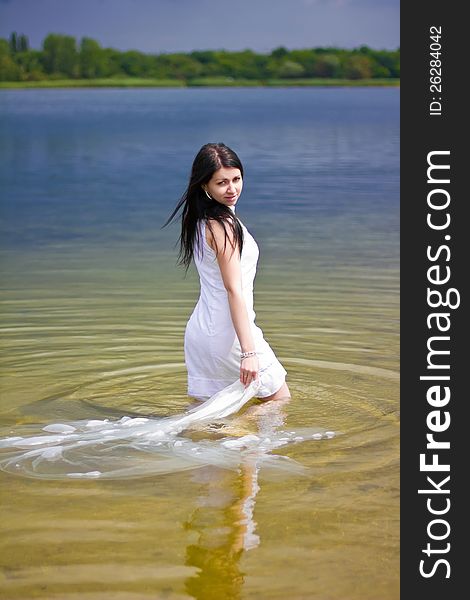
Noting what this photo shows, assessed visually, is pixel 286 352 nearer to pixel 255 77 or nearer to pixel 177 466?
pixel 177 466

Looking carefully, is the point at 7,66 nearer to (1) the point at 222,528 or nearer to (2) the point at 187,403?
(2) the point at 187,403

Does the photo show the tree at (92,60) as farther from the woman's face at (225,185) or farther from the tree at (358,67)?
the woman's face at (225,185)

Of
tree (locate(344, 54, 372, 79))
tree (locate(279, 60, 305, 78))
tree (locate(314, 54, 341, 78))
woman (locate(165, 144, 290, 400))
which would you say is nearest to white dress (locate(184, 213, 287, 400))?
woman (locate(165, 144, 290, 400))

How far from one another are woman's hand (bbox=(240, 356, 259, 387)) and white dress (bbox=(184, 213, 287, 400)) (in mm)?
183

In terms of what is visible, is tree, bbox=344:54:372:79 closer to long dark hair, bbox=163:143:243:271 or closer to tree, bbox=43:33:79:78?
tree, bbox=43:33:79:78

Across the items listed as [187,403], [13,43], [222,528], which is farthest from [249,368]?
[13,43]

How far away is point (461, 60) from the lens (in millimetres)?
6172

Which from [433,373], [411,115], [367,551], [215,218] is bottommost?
[367,551]

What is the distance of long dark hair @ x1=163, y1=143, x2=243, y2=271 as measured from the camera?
5.84 m

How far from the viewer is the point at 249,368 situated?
593cm

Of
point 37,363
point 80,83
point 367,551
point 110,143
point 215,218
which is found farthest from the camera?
point 80,83

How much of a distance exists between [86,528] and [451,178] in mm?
2419

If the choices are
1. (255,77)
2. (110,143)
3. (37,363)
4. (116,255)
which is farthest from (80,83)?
(37,363)

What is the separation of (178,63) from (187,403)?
56.5 m
